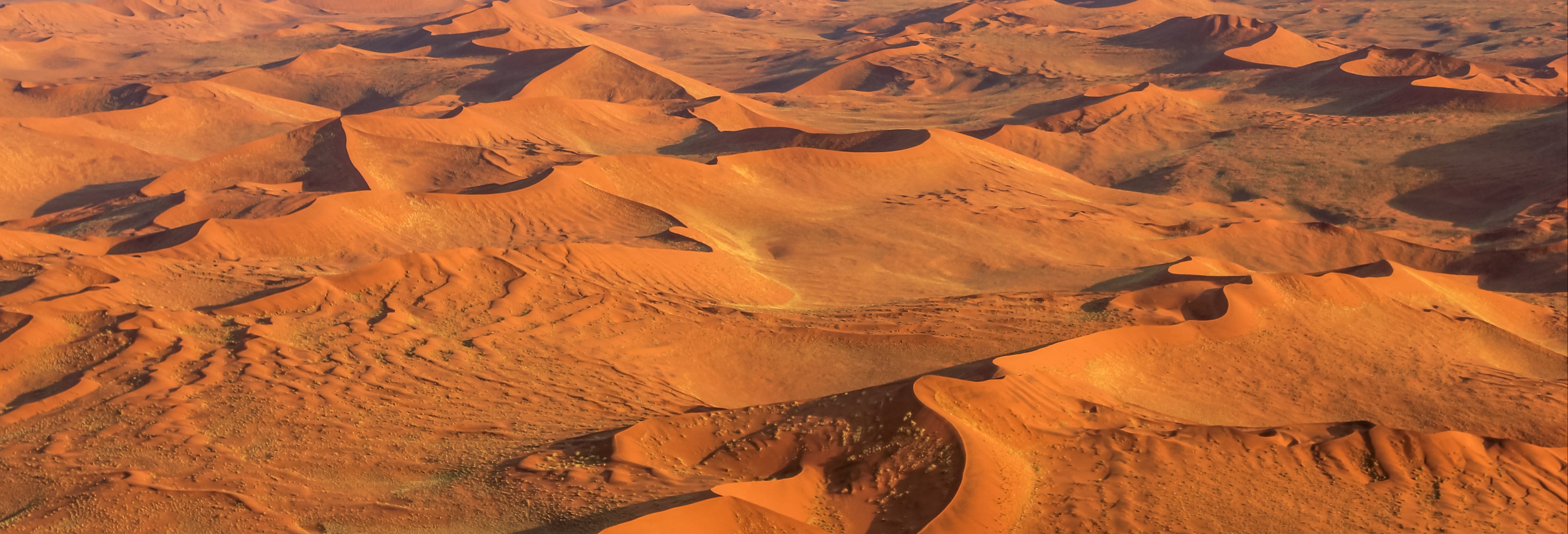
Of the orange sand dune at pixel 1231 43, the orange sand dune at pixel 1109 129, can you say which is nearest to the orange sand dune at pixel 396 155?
the orange sand dune at pixel 1109 129

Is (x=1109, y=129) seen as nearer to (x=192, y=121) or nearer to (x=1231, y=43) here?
(x=1231, y=43)

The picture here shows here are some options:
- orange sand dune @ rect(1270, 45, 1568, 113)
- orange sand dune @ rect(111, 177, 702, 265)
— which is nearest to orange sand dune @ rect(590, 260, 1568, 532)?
orange sand dune @ rect(111, 177, 702, 265)

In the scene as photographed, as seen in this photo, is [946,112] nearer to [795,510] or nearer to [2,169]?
[2,169]

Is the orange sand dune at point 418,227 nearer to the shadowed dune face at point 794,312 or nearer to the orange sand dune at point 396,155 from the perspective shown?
the shadowed dune face at point 794,312

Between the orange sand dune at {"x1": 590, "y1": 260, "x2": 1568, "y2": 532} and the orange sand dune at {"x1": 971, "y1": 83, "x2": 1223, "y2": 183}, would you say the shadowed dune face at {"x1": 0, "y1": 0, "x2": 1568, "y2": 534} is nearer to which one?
the orange sand dune at {"x1": 590, "y1": 260, "x2": 1568, "y2": 532}

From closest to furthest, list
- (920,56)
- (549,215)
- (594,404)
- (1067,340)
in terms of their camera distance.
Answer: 1. (594,404)
2. (1067,340)
3. (549,215)
4. (920,56)

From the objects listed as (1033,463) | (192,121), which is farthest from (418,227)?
(192,121)

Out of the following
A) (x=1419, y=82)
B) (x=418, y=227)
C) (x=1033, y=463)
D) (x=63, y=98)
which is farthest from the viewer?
(x=63, y=98)

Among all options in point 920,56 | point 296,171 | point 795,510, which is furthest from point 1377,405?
point 920,56
